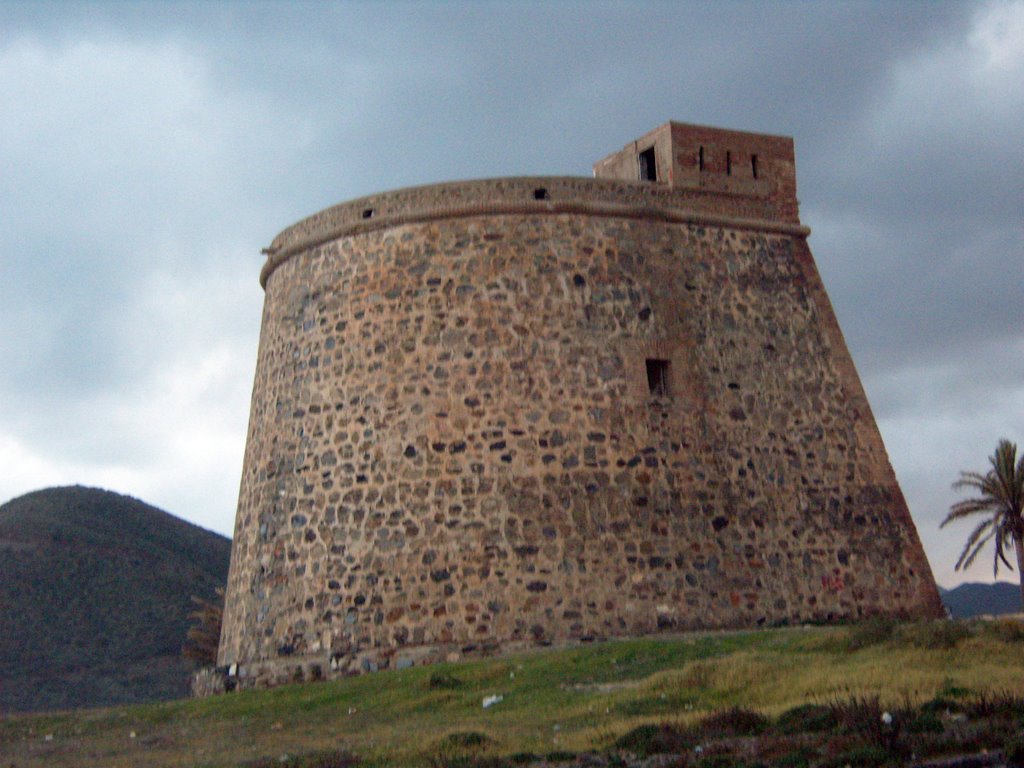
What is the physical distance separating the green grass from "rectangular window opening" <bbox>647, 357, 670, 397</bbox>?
126 inches

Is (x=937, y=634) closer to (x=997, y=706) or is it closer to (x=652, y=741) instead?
(x=997, y=706)

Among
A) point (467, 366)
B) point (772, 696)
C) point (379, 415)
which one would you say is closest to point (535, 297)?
point (467, 366)

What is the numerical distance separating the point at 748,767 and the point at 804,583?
8.09 meters

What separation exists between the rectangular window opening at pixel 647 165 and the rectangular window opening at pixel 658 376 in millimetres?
3011

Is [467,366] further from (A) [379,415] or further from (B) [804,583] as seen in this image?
(B) [804,583]

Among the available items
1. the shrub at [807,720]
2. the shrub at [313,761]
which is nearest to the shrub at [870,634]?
the shrub at [807,720]

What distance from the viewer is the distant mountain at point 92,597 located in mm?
26281

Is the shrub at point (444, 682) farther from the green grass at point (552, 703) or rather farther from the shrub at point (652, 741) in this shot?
the shrub at point (652, 741)

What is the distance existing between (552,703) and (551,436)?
4.71m

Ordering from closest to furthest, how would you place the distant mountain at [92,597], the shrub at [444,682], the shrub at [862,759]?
the shrub at [862,759], the shrub at [444,682], the distant mountain at [92,597]

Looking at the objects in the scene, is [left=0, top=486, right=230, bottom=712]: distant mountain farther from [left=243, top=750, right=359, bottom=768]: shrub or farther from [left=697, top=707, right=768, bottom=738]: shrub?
[left=697, top=707, right=768, bottom=738]: shrub

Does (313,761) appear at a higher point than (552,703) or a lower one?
lower

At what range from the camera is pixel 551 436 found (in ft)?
45.8

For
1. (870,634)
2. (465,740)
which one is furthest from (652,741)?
(870,634)
